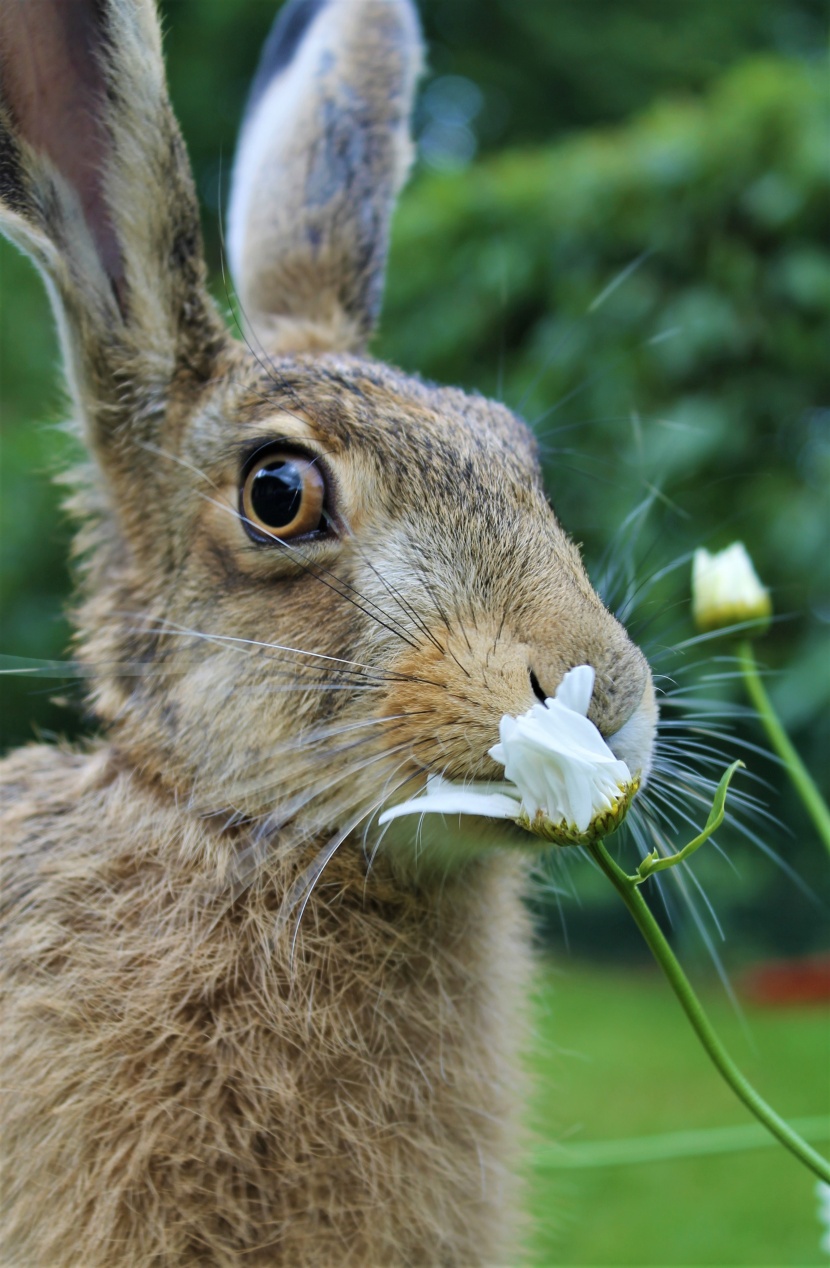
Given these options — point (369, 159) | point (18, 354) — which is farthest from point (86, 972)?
point (18, 354)

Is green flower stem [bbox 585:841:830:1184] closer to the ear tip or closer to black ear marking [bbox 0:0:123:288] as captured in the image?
black ear marking [bbox 0:0:123:288]

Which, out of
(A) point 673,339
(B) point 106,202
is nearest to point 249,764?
(B) point 106,202

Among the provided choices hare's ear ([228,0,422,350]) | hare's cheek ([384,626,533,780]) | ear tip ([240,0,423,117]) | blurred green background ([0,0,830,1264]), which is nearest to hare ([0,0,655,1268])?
hare's cheek ([384,626,533,780])

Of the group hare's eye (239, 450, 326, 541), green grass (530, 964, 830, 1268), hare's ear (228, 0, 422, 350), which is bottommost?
green grass (530, 964, 830, 1268)

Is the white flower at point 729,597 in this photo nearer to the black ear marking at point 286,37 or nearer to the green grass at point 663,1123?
the green grass at point 663,1123

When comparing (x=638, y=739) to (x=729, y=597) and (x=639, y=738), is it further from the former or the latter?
(x=729, y=597)

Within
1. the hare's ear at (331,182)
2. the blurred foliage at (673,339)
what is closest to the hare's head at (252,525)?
the hare's ear at (331,182)
